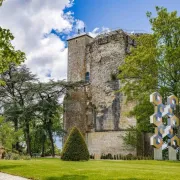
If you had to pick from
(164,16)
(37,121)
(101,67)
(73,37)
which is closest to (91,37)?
(73,37)

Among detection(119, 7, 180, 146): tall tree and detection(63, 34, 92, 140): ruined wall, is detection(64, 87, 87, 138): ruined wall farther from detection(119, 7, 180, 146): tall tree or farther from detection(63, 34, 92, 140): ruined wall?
detection(119, 7, 180, 146): tall tree

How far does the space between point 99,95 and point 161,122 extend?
1569 centimetres

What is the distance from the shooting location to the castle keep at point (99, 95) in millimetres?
34344

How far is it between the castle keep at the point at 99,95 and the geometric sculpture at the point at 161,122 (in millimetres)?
9919

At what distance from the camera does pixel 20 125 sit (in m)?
33.2

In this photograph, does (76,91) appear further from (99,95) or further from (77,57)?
(77,57)

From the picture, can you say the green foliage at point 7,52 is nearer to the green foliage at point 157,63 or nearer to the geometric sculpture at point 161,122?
the geometric sculpture at point 161,122

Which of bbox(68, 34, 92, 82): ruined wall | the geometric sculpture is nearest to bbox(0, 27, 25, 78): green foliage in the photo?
the geometric sculpture

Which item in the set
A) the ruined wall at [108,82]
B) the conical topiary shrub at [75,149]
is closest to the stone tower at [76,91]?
the ruined wall at [108,82]

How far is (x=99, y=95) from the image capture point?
3703 cm

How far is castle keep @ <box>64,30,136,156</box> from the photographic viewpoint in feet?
113

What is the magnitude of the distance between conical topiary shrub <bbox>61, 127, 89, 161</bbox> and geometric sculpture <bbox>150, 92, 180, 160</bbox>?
486cm

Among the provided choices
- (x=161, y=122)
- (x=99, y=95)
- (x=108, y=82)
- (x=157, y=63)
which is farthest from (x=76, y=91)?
(x=161, y=122)

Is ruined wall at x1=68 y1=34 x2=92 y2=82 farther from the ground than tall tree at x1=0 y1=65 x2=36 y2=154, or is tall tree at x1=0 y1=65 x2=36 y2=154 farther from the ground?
ruined wall at x1=68 y1=34 x2=92 y2=82
